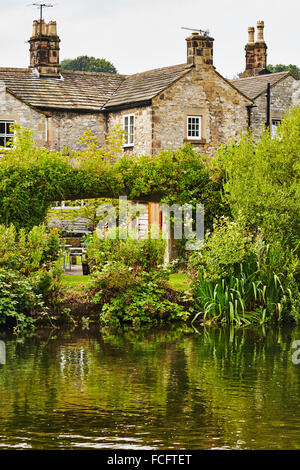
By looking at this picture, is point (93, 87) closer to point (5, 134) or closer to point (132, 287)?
point (5, 134)

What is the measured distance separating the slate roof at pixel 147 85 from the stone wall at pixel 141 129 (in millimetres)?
478

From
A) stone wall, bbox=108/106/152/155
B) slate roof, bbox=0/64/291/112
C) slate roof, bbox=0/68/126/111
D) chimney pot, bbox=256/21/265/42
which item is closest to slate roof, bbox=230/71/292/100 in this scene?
slate roof, bbox=0/64/291/112

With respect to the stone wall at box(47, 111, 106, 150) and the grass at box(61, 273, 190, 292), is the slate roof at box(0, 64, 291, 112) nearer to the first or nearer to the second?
the stone wall at box(47, 111, 106, 150)

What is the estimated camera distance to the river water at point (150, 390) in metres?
11.1

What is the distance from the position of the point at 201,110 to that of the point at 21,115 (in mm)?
7680

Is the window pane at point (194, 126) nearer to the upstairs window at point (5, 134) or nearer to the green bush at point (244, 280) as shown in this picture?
the upstairs window at point (5, 134)

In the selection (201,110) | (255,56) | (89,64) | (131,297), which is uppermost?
(89,64)

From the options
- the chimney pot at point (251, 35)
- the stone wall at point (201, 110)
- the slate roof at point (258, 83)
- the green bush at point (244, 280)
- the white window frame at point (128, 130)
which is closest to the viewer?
the green bush at point (244, 280)

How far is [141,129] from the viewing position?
3781cm

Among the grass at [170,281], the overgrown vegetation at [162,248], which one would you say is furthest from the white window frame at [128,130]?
the grass at [170,281]

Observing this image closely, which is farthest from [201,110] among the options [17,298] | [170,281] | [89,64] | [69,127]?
[89,64]

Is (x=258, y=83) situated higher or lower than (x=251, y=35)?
lower

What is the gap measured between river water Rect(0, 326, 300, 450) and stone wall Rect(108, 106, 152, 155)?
58.5 feet
